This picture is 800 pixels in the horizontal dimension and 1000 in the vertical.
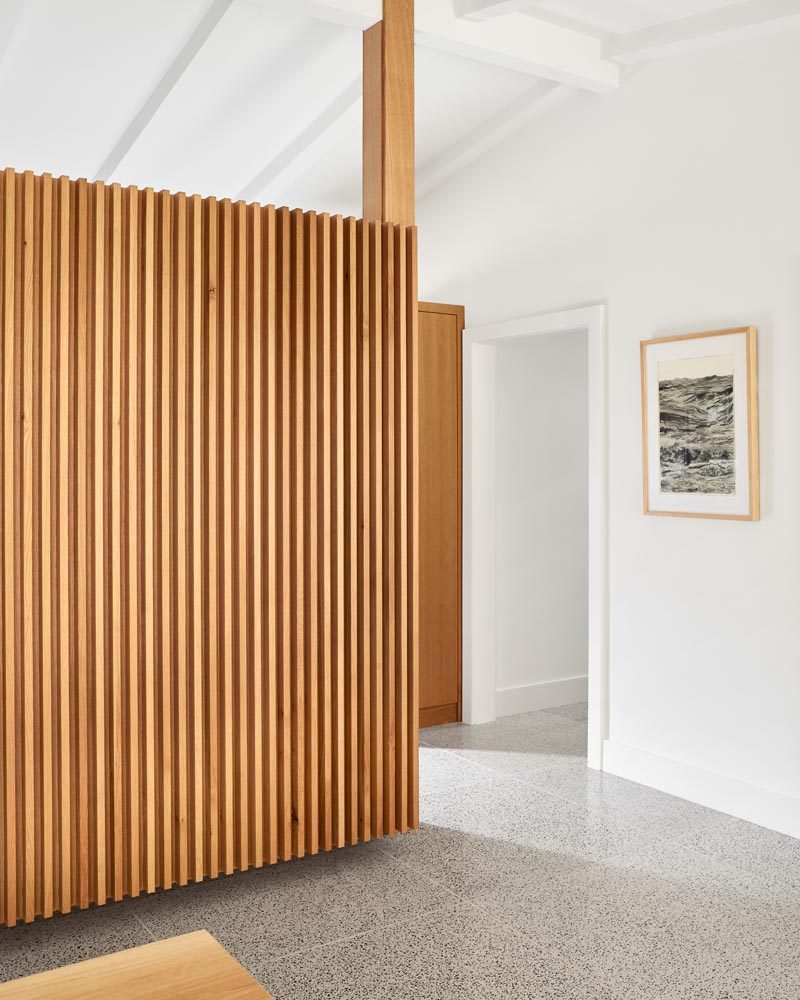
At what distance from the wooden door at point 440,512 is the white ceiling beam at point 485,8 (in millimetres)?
1656

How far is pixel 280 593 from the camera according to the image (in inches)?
129

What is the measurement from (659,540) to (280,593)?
1942 millimetres

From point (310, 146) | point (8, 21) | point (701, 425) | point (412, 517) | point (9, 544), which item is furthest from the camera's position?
point (310, 146)

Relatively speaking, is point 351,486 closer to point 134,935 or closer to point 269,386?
point 269,386

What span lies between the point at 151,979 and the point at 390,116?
3060 millimetres

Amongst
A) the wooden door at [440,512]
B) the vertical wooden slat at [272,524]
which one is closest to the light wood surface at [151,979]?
the vertical wooden slat at [272,524]

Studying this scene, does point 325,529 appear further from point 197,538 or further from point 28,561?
point 28,561

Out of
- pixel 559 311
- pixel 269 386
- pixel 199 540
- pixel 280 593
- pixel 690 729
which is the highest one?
pixel 559 311

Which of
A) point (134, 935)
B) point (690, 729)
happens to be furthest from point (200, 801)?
point (690, 729)

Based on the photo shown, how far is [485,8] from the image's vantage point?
3791mm

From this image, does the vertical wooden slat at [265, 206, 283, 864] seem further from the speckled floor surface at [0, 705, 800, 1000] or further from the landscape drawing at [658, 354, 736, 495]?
the landscape drawing at [658, 354, 736, 495]

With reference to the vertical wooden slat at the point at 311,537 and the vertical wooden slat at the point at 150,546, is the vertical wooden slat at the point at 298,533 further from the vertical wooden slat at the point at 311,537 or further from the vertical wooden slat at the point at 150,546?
the vertical wooden slat at the point at 150,546

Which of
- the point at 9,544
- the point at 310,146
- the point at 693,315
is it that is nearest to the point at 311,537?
the point at 9,544

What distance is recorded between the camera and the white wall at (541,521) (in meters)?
5.59
